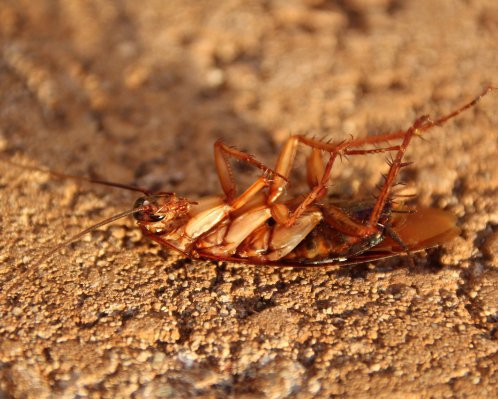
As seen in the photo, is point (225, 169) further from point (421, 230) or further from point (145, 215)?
point (421, 230)

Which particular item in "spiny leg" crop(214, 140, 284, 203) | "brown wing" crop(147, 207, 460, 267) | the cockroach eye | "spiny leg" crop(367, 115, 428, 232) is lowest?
"brown wing" crop(147, 207, 460, 267)

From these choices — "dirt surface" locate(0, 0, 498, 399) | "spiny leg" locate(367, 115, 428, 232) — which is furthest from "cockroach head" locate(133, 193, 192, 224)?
"spiny leg" locate(367, 115, 428, 232)

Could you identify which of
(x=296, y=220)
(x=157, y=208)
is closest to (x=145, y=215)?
(x=157, y=208)

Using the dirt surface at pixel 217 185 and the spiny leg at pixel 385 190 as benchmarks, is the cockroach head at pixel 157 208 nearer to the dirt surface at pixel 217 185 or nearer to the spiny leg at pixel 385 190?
the dirt surface at pixel 217 185

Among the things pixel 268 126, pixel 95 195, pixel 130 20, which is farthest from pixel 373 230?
pixel 130 20

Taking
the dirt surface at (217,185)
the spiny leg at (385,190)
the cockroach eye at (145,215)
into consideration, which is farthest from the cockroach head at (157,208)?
the spiny leg at (385,190)

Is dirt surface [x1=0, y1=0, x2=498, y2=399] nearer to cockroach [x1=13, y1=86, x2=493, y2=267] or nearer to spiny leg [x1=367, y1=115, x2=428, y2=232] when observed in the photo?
cockroach [x1=13, y1=86, x2=493, y2=267]
